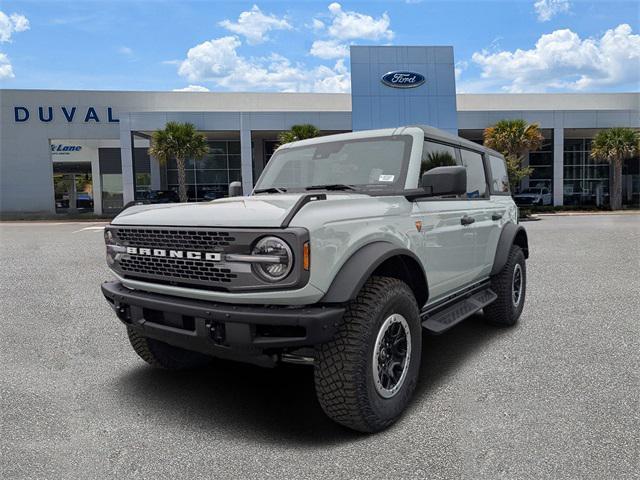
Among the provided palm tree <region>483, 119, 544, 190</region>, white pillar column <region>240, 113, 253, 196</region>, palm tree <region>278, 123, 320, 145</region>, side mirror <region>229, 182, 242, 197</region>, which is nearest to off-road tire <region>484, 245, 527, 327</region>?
side mirror <region>229, 182, 242, 197</region>

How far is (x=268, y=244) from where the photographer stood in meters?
2.66

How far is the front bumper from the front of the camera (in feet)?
8.46

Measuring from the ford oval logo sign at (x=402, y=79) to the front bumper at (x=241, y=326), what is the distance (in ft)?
93.6

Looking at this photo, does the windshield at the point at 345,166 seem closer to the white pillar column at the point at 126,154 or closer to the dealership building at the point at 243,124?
the dealership building at the point at 243,124

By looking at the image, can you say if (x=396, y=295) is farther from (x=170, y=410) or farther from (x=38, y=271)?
(x=38, y=271)

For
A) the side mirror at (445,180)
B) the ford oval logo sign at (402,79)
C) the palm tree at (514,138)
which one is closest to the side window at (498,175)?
the side mirror at (445,180)

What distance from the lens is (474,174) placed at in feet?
16.1

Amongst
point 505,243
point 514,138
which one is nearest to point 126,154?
point 514,138

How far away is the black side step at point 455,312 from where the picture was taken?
361 centimetres

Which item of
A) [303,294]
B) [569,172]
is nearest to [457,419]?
[303,294]

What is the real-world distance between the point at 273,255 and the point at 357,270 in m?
0.51

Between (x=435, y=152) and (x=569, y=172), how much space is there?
3825 cm

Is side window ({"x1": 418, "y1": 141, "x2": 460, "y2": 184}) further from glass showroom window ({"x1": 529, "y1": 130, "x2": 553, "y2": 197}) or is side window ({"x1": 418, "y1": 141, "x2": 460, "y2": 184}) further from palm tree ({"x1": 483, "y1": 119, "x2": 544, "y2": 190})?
glass showroom window ({"x1": 529, "y1": 130, "x2": 553, "y2": 197})

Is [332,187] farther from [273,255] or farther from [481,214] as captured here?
[481,214]
